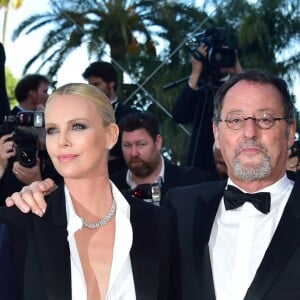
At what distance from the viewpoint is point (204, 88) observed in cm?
580

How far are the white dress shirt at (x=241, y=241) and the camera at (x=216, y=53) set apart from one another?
9.63 ft

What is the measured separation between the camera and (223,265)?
2.83 metres

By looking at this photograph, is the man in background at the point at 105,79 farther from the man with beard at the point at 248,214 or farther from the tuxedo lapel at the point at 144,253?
the tuxedo lapel at the point at 144,253

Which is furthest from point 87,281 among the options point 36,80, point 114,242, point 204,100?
point 36,80

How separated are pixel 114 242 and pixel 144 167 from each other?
234cm

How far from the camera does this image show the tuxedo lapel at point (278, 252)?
2.68m

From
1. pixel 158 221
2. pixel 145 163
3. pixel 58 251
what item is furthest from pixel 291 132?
pixel 145 163

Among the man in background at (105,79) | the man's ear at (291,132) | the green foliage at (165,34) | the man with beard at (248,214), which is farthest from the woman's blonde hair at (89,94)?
the green foliage at (165,34)

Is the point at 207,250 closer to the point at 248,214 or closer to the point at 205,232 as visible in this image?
the point at 205,232

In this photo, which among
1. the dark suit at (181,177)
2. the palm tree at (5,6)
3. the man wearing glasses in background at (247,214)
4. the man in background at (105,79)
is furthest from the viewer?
the palm tree at (5,6)

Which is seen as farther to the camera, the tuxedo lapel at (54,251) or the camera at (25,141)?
the camera at (25,141)

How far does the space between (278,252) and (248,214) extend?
0.23 metres

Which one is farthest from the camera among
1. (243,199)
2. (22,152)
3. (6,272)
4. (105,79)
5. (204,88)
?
(105,79)

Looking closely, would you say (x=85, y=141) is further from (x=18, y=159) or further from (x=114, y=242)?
(x=18, y=159)
